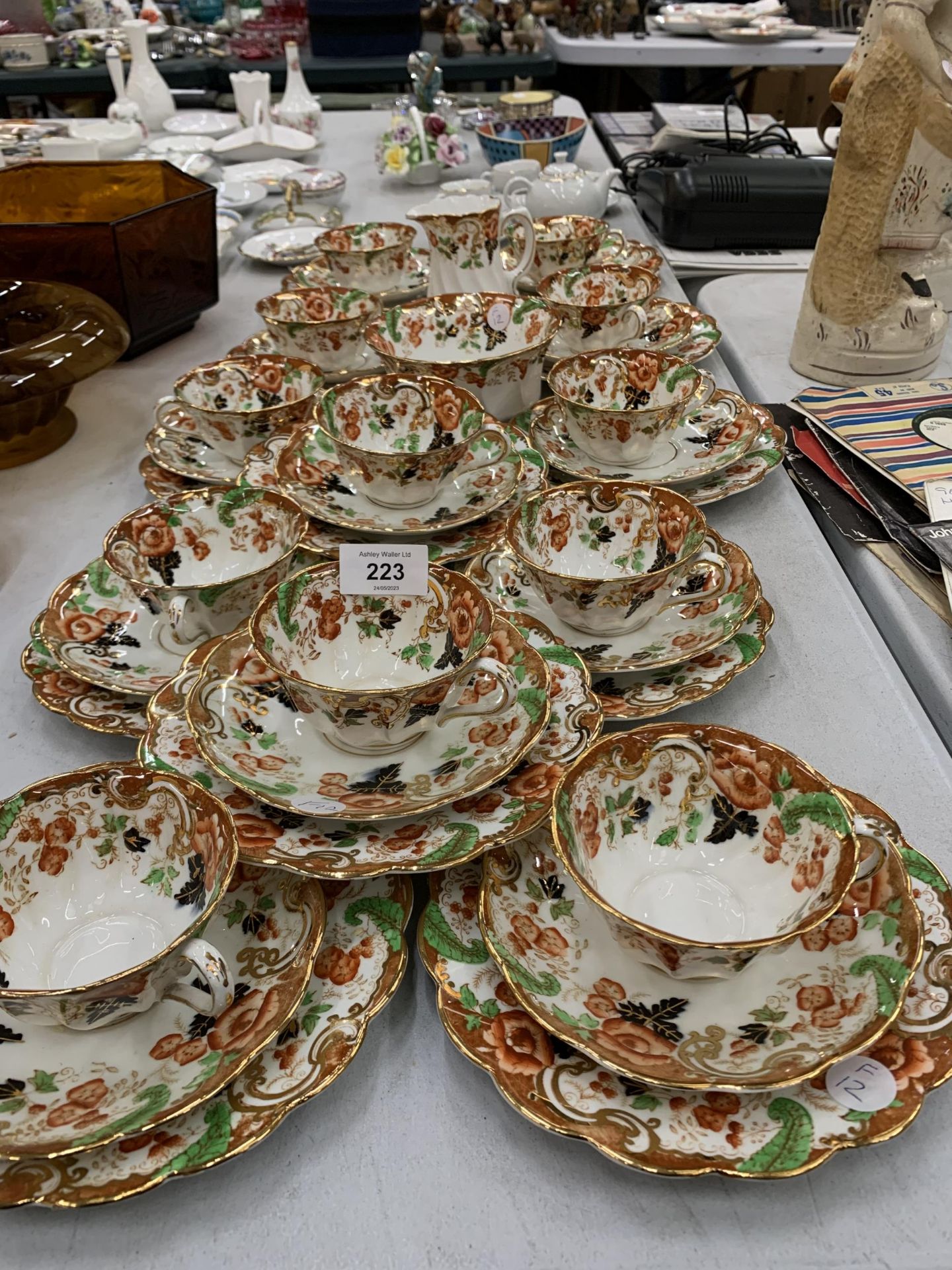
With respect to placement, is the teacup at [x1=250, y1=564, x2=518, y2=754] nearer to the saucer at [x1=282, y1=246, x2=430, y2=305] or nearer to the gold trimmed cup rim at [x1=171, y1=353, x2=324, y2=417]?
the gold trimmed cup rim at [x1=171, y1=353, x2=324, y2=417]

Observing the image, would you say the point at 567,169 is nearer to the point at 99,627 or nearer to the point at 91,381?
the point at 91,381

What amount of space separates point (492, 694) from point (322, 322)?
763mm

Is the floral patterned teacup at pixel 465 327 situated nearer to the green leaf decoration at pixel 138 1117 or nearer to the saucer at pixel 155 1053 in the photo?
the saucer at pixel 155 1053

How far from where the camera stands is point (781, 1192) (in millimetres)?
528

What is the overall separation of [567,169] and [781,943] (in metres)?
1.77

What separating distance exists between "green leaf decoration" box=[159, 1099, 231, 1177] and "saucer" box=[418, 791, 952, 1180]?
13cm

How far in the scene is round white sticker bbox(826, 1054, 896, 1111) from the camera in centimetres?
52

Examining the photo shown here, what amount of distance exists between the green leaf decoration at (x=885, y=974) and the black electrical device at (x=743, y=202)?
1585 mm

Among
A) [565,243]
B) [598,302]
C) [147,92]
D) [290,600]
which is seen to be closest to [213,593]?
[290,600]

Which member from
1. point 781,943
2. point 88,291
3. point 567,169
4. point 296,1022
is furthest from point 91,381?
point 781,943

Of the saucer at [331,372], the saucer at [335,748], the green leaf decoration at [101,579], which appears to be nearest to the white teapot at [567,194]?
the saucer at [331,372]

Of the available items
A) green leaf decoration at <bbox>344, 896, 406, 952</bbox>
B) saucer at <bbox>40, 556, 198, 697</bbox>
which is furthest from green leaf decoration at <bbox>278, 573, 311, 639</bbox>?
green leaf decoration at <bbox>344, 896, 406, 952</bbox>

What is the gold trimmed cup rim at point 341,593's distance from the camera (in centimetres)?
66

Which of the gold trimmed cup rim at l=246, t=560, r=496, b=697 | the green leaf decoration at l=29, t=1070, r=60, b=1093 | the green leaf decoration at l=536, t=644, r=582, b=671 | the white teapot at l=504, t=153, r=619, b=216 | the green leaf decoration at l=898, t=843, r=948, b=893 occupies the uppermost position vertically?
the white teapot at l=504, t=153, r=619, b=216
